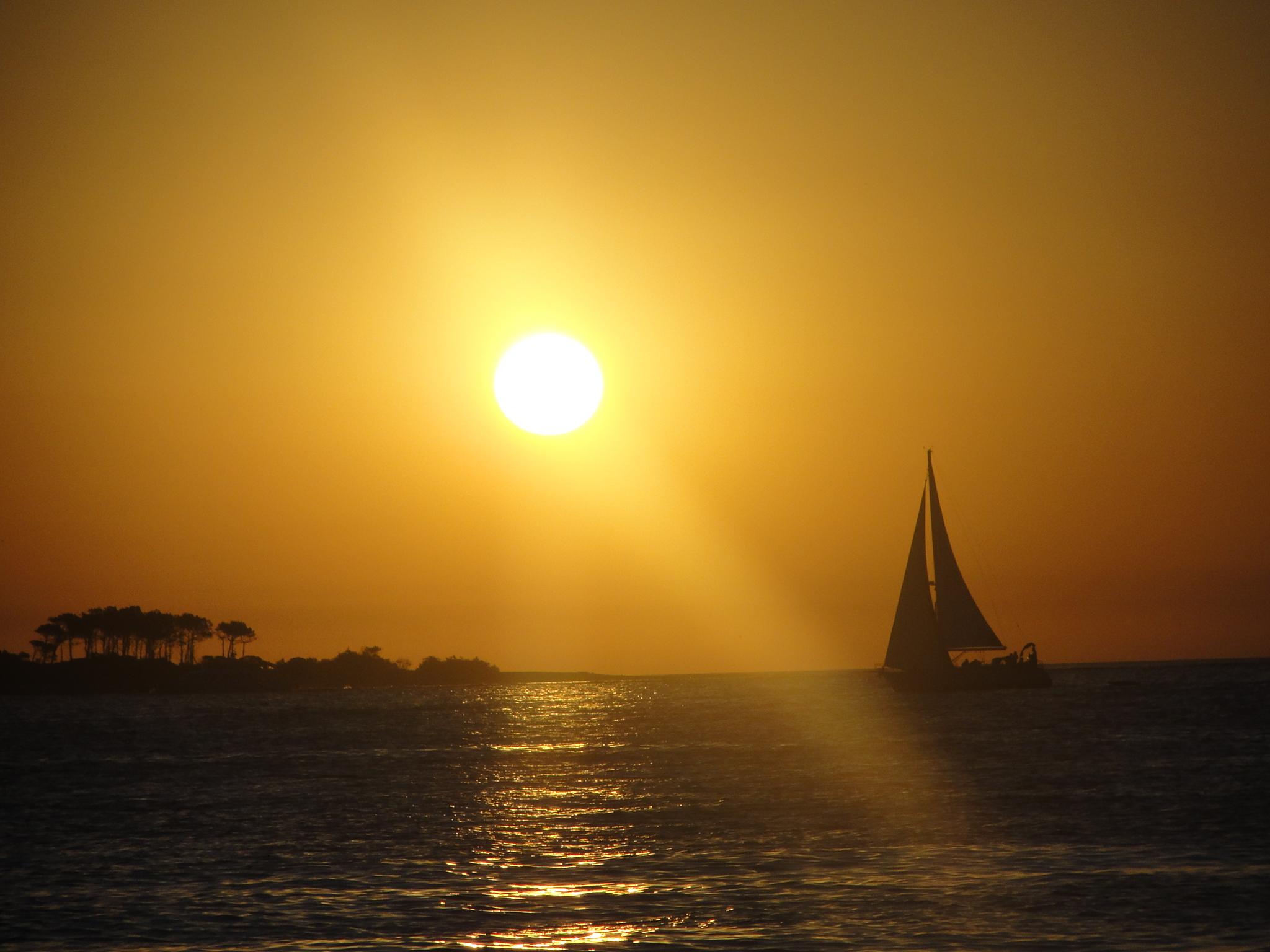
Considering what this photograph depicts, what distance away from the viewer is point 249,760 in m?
76.2

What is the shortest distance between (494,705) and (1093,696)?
85.8 m

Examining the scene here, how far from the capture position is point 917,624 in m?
112

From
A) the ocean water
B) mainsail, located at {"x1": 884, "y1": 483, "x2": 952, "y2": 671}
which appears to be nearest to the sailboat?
mainsail, located at {"x1": 884, "y1": 483, "x2": 952, "y2": 671}

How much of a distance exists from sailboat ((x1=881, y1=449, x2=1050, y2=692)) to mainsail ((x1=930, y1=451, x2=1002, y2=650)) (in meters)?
0.05

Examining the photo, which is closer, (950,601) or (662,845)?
(662,845)

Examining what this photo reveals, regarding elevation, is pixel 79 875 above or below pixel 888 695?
below

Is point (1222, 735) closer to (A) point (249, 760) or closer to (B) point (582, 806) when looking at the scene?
(B) point (582, 806)

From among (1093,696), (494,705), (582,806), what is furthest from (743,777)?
(494,705)

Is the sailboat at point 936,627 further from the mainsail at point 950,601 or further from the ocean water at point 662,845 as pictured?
the ocean water at point 662,845

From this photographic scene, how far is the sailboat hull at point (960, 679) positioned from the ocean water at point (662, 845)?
98.3 ft

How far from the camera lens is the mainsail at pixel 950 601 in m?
115

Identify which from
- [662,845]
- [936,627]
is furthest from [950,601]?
[662,845]

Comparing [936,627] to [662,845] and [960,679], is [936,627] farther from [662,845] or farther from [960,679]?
[662,845]

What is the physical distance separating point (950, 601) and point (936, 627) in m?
4.37
